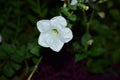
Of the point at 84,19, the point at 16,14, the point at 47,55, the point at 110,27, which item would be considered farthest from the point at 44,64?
the point at 110,27

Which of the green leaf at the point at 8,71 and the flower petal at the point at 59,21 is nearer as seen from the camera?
the flower petal at the point at 59,21

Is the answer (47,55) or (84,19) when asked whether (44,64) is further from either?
(84,19)

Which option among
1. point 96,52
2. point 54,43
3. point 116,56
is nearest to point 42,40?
point 54,43

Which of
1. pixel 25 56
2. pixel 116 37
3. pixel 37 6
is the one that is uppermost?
pixel 37 6

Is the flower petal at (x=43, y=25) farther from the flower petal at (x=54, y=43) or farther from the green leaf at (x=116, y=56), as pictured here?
the green leaf at (x=116, y=56)

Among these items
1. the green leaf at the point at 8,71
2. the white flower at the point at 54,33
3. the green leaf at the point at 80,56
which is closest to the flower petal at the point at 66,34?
the white flower at the point at 54,33

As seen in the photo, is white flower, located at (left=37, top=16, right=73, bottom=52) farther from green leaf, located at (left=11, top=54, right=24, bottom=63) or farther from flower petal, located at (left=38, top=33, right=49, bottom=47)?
green leaf, located at (left=11, top=54, right=24, bottom=63)

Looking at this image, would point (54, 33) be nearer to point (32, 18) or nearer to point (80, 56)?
point (80, 56)
